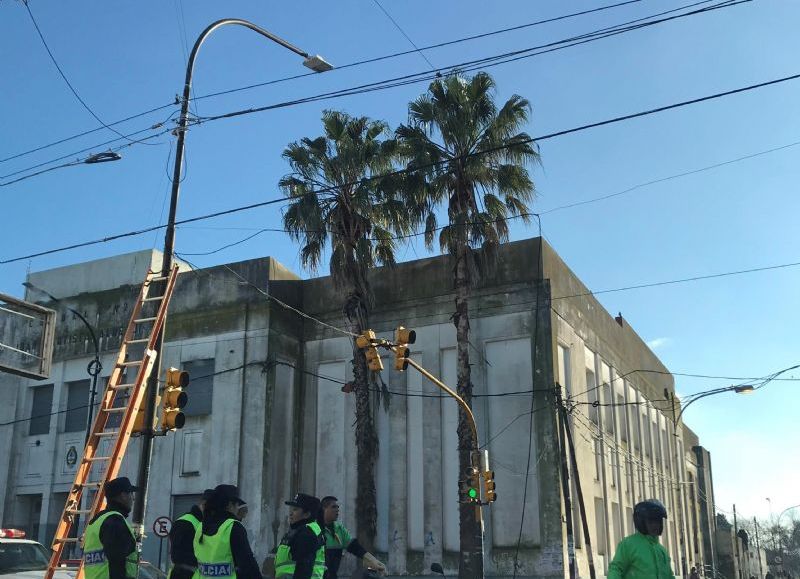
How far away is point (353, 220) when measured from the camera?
27.9m

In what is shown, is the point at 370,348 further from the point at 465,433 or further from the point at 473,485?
the point at 465,433

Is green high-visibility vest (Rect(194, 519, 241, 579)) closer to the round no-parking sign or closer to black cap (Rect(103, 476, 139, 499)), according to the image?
black cap (Rect(103, 476, 139, 499))

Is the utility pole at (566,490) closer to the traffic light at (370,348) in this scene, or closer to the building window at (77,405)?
the traffic light at (370,348)

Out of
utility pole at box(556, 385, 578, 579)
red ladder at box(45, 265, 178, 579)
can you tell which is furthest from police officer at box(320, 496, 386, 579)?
utility pole at box(556, 385, 578, 579)

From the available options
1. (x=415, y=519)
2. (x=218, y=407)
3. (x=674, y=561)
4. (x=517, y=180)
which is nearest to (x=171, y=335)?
(x=218, y=407)

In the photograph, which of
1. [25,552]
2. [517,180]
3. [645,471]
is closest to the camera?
[25,552]

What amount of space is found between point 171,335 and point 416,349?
8.91 m

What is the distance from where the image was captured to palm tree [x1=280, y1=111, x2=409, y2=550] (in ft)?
90.3

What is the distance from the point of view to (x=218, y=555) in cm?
628

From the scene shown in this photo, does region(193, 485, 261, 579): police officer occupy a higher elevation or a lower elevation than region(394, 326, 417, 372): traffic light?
lower

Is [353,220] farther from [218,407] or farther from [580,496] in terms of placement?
[580,496]

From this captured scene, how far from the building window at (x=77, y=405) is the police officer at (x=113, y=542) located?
25.8 m

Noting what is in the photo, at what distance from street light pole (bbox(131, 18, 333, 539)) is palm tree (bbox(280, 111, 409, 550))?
34.6ft

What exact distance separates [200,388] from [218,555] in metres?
24.0
